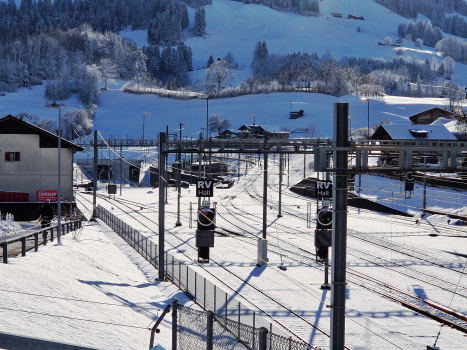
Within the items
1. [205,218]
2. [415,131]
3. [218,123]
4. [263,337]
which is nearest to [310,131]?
[218,123]

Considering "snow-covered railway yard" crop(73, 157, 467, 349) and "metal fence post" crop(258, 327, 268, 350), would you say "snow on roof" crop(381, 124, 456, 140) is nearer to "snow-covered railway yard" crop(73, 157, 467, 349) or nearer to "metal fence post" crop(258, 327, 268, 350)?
"snow-covered railway yard" crop(73, 157, 467, 349)

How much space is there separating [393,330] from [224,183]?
47092mm

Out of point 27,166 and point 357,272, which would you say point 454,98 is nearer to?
point 27,166

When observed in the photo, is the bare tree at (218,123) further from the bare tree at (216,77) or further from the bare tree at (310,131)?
the bare tree at (216,77)

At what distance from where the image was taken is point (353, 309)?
1569cm

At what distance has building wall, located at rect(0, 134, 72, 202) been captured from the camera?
35812 millimetres

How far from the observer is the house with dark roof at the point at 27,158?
3578cm

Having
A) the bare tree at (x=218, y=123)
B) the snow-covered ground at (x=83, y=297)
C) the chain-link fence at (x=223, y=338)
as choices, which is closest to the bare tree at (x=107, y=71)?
the bare tree at (x=218, y=123)

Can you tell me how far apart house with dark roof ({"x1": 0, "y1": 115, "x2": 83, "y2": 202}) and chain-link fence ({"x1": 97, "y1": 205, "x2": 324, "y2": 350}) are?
12307mm

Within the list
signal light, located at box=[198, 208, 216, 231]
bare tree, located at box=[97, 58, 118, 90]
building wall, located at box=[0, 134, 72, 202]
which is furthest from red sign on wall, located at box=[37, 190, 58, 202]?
bare tree, located at box=[97, 58, 118, 90]

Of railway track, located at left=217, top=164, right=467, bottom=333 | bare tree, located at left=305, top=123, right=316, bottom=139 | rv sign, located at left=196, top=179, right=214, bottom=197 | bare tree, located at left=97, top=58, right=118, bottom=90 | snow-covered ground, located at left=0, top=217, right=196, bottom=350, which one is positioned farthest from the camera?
bare tree, located at left=97, top=58, right=118, bottom=90

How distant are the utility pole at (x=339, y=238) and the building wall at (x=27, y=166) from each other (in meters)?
29.6

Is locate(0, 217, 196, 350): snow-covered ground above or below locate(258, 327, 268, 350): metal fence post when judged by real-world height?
below

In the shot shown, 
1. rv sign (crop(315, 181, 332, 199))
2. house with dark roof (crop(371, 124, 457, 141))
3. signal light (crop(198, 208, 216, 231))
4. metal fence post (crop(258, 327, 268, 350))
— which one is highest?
house with dark roof (crop(371, 124, 457, 141))
